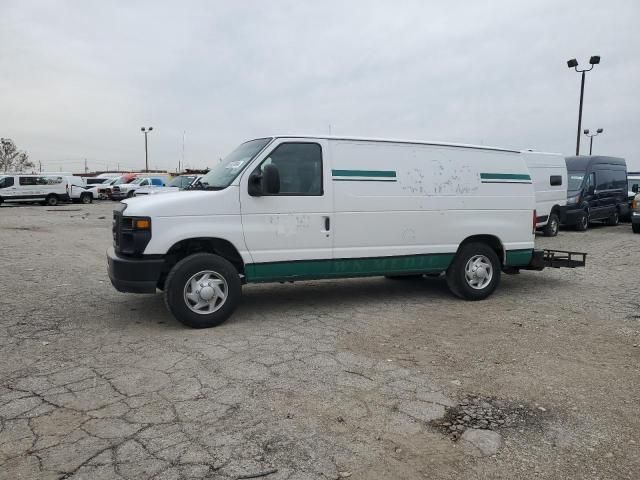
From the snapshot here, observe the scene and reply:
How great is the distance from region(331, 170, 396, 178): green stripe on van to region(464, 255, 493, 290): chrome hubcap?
172 cm

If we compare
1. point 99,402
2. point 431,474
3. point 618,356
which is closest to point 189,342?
point 99,402

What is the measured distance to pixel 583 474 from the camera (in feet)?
9.72

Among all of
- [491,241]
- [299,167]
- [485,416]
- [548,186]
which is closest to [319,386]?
[485,416]

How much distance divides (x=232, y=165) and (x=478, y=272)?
3.59m

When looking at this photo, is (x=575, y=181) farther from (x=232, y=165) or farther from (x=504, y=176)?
(x=232, y=165)

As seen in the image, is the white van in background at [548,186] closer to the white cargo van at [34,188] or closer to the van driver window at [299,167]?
the van driver window at [299,167]

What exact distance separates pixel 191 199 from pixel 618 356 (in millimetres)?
4480

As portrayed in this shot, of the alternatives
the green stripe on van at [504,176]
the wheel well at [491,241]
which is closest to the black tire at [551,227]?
the green stripe on van at [504,176]

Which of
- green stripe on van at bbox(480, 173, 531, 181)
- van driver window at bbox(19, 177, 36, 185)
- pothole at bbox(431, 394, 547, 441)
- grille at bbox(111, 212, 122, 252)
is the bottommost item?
pothole at bbox(431, 394, 547, 441)

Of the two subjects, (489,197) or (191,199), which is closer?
(191,199)

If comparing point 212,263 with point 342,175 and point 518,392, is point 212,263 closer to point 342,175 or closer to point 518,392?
point 342,175

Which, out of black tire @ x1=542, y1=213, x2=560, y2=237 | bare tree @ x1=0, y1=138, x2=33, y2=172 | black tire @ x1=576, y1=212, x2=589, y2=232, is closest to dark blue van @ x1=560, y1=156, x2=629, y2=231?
black tire @ x1=576, y1=212, x2=589, y2=232

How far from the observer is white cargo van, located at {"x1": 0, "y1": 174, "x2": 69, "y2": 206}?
30.0 metres

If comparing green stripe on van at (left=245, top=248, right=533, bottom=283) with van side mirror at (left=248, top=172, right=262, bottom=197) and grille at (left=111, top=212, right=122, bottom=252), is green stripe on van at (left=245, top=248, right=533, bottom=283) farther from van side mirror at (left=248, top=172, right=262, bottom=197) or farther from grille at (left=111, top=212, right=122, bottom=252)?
grille at (left=111, top=212, right=122, bottom=252)
